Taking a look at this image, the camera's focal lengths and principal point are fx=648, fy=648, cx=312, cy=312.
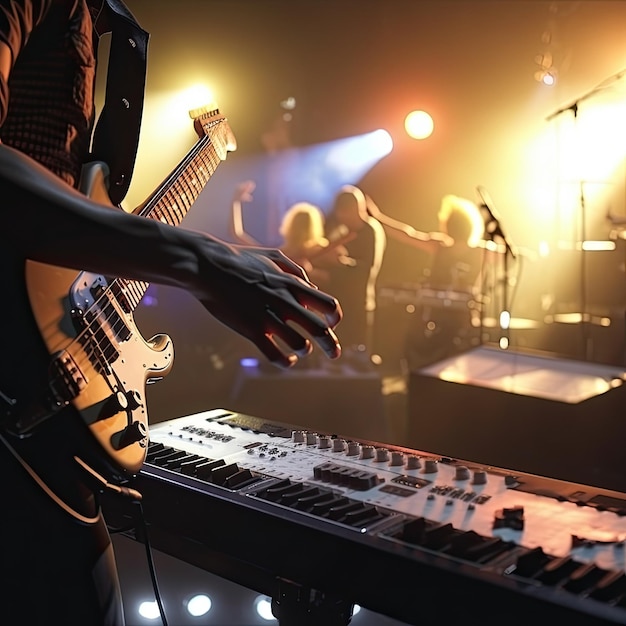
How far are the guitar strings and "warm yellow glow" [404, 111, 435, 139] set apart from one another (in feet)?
24.8

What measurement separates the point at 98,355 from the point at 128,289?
0.65 ft

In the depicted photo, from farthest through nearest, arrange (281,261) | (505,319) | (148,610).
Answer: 1. (505,319)
2. (148,610)
3. (281,261)

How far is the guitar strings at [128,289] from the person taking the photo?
1069 mm

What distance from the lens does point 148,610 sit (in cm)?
244

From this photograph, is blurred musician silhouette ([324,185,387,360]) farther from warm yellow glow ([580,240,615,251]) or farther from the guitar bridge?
the guitar bridge

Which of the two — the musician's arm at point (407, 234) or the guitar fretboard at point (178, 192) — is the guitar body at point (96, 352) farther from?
the musician's arm at point (407, 234)

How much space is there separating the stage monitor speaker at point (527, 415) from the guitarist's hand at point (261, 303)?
8.03 feet

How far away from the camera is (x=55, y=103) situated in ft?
3.32

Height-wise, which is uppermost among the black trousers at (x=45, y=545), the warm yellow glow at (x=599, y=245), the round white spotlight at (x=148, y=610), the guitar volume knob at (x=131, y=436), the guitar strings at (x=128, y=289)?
the guitar strings at (x=128, y=289)

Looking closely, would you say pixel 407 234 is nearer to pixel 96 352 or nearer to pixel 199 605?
pixel 199 605

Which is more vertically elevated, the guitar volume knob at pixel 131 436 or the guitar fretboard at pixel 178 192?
A: the guitar fretboard at pixel 178 192

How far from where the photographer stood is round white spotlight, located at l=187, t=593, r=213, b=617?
2439 millimetres

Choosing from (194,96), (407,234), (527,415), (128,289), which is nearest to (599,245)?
(407,234)

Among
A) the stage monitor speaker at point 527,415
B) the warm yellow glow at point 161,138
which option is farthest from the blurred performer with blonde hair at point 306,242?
the stage monitor speaker at point 527,415
